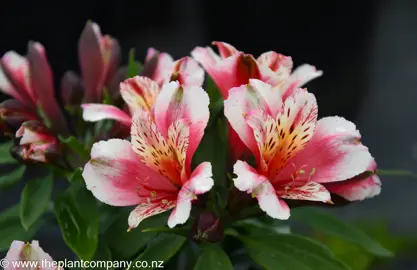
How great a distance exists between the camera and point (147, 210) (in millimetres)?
533

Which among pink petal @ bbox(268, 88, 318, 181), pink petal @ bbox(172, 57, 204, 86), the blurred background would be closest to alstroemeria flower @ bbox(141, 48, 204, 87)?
pink petal @ bbox(172, 57, 204, 86)

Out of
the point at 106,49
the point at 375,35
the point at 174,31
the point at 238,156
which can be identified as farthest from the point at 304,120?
the point at 375,35

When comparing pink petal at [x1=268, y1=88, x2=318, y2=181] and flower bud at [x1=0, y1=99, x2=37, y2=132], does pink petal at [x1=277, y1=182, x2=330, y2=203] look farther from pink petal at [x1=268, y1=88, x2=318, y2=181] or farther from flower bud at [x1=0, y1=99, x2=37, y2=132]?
flower bud at [x1=0, y1=99, x2=37, y2=132]

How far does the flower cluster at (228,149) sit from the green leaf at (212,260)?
30mm

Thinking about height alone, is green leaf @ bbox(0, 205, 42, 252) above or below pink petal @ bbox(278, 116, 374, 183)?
below

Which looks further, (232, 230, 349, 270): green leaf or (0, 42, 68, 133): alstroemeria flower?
(0, 42, 68, 133): alstroemeria flower

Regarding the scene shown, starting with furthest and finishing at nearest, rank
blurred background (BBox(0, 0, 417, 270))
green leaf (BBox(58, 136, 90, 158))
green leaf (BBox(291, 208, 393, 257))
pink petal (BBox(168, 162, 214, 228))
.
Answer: blurred background (BBox(0, 0, 417, 270)), green leaf (BBox(291, 208, 393, 257)), green leaf (BBox(58, 136, 90, 158)), pink petal (BBox(168, 162, 214, 228))

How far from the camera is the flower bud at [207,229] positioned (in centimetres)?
55

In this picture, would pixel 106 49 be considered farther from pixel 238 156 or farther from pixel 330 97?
pixel 330 97

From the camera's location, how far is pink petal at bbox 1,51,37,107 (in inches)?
27.2

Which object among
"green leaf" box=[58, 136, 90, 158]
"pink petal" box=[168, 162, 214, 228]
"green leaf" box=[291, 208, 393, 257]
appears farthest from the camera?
"green leaf" box=[291, 208, 393, 257]

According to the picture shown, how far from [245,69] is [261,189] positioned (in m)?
0.13

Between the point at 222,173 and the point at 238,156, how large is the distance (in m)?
0.04

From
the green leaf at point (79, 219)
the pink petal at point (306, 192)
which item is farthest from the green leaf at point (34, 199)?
the pink petal at point (306, 192)
